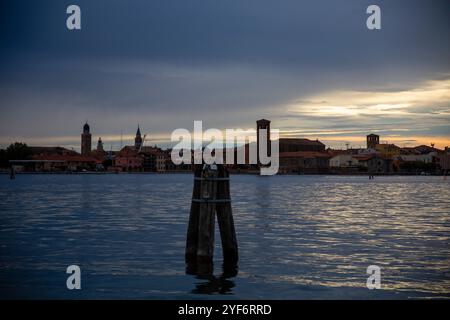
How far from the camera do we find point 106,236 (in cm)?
2103

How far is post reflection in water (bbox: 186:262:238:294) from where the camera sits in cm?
1222

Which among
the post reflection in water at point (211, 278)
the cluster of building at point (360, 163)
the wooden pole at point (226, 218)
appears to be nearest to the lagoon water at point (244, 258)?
the post reflection in water at point (211, 278)

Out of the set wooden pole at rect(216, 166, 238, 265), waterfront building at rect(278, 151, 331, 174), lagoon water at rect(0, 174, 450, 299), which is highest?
waterfront building at rect(278, 151, 331, 174)

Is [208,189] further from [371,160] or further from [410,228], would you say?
[371,160]

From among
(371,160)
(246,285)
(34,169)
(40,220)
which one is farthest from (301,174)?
(246,285)

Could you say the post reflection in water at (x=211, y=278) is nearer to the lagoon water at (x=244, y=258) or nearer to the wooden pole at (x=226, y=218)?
the lagoon water at (x=244, y=258)

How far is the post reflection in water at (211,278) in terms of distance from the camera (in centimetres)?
1222

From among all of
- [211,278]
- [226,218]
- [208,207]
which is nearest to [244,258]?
[211,278]

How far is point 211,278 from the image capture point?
13.1 m

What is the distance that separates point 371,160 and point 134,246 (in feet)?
541

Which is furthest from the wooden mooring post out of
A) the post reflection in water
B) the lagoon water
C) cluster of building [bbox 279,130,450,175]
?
cluster of building [bbox 279,130,450,175]

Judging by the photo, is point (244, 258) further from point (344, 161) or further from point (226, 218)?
point (344, 161)

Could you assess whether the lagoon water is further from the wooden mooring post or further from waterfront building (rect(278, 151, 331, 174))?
waterfront building (rect(278, 151, 331, 174))
